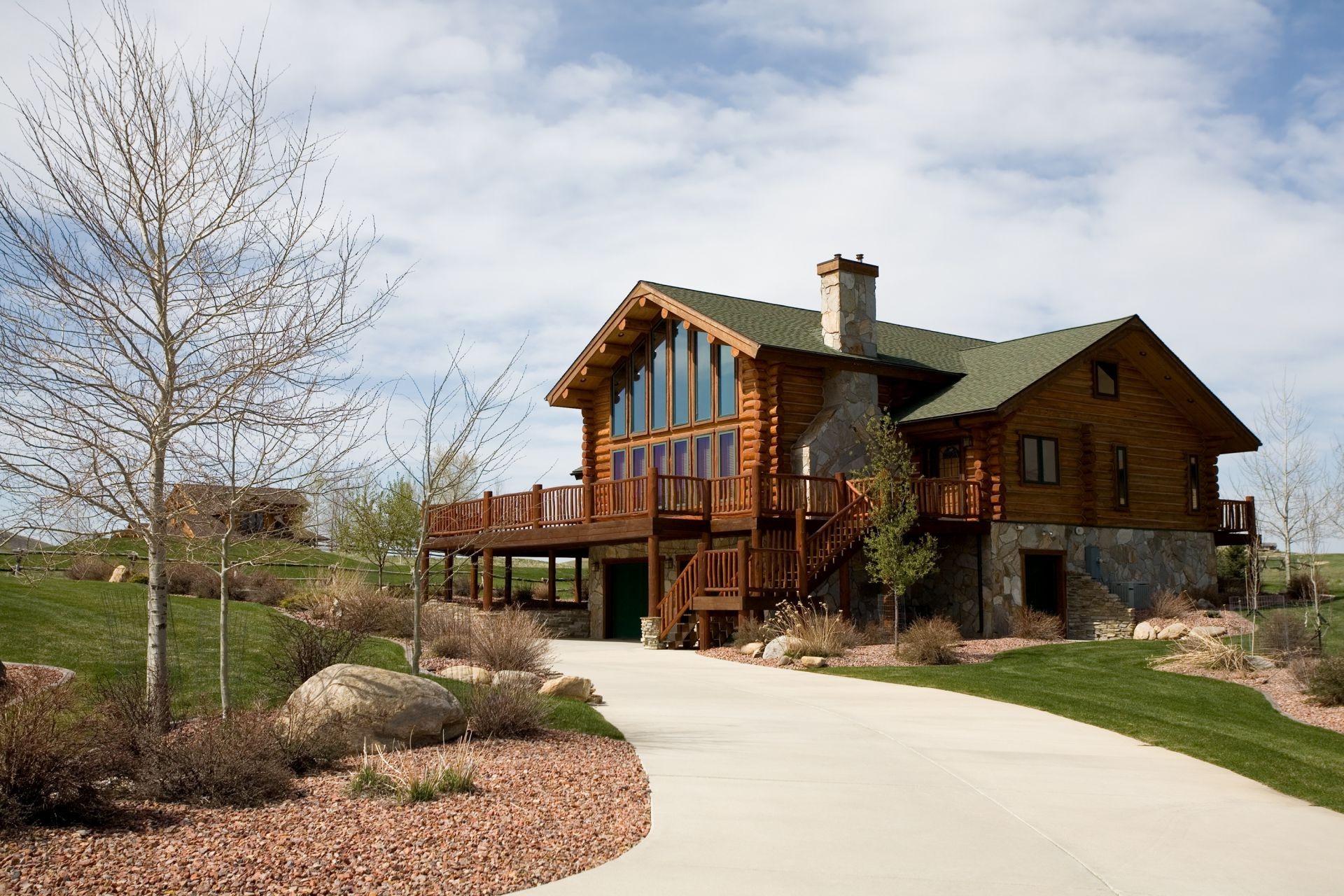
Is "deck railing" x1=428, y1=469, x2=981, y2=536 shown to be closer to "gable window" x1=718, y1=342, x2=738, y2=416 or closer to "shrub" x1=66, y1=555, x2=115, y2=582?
"gable window" x1=718, y1=342, x2=738, y2=416

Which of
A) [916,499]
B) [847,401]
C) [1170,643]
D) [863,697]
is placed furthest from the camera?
[847,401]

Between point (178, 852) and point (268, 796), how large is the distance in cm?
135

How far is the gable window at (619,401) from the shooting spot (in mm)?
30875

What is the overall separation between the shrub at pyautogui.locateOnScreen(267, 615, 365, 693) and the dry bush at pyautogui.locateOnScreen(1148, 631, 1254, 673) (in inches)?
526

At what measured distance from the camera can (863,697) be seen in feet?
50.8

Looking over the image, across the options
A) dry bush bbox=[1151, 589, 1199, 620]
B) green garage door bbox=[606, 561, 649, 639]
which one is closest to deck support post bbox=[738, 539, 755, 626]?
green garage door bbox=[606, 561, 649, 639]

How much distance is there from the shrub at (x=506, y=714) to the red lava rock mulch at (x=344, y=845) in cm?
208

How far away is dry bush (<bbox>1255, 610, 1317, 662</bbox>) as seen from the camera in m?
19.9

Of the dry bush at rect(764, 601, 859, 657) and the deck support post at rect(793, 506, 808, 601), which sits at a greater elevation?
the deck support post at rect(793, 506, 808, 601)

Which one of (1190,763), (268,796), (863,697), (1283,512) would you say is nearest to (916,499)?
(1283,512)

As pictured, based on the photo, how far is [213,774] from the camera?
8.16 m

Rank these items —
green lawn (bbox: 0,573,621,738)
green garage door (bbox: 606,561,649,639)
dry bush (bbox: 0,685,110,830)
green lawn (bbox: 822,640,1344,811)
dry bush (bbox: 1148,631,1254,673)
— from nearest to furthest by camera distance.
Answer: dry bush (bbox: 0,685,110,830), green lawn (bbox: 822,640,1344,811), green lawn (bbox: 0,573,621,738), dry bush (bbox: 1148,631,1254,673), green garage door (bbox: 606,561,649,639)

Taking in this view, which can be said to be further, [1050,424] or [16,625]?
[1050,424]

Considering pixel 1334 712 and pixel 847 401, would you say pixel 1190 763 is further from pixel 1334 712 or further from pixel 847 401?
pixel 847 401
